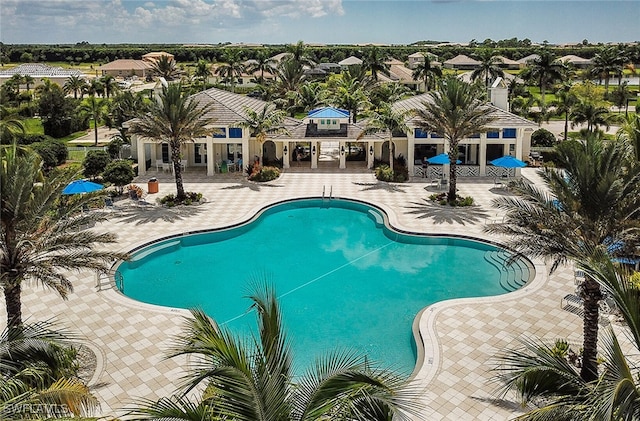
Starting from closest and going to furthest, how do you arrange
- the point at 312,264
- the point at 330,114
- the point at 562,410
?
the point at 562,410 → the point at 312,264 → the point at 330,114

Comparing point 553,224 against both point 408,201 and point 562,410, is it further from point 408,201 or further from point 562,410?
point 408,201

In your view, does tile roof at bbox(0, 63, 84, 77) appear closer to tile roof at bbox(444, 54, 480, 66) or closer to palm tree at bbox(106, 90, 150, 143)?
palm tree at bbox(106, 90, 150, 143)

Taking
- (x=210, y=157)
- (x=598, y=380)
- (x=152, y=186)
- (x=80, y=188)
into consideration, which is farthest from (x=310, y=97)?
(x=598, y=380)

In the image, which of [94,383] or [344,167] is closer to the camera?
[94,383]

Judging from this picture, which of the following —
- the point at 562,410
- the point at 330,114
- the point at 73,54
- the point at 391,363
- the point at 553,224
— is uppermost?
the point at 73,54

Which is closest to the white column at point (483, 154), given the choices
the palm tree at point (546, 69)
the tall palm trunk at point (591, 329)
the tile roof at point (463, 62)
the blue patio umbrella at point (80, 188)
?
the palm tree at point (546, 69)

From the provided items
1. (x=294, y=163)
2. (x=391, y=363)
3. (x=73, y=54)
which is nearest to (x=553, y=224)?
(x=391, y=363)
